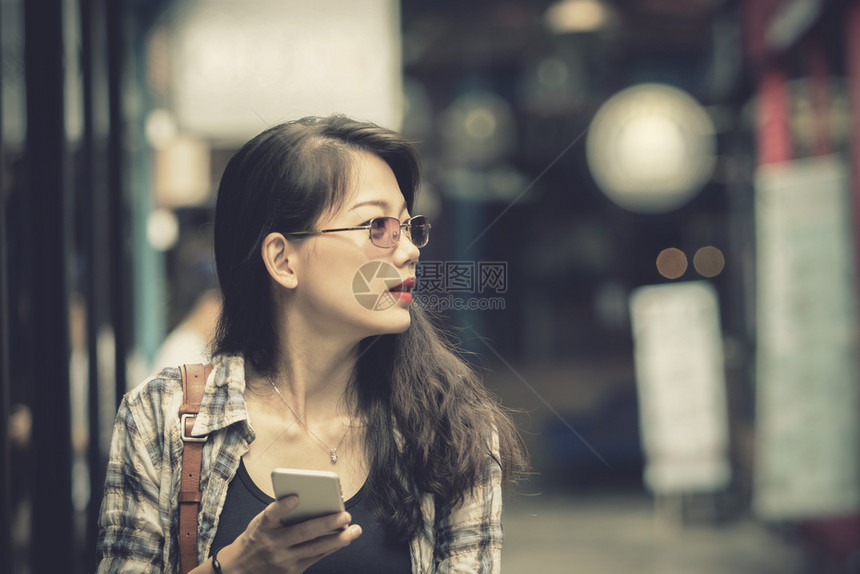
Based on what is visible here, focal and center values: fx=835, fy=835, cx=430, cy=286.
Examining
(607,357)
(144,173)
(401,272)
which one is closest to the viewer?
(401,272)

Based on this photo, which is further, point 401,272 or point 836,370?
point 836,370

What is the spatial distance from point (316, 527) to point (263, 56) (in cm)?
A: 105

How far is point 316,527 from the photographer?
A: 1.04 meters

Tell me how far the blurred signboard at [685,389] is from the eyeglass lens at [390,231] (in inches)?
172

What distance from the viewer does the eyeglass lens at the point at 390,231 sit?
109 cm

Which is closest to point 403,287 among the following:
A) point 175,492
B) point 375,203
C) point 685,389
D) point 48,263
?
point 375,203

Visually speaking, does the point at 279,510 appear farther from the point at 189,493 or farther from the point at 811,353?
the point at 811,353

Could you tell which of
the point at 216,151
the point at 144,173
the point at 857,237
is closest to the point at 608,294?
the point at 857,237

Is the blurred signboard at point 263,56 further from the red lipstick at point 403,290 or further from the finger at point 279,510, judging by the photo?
the finger at point 279,510

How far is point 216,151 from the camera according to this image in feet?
6.72

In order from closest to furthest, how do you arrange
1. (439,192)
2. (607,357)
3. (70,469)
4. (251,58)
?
(70,469)
(251,58)
(439,192)
(607,357)

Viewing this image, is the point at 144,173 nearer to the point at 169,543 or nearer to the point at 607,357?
the point at 169,543

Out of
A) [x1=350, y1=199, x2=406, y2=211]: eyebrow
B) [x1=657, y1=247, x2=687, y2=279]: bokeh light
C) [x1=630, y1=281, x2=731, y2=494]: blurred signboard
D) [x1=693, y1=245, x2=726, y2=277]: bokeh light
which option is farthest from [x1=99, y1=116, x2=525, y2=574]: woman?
[x1=693, y1=245, x2=726, y2=277]: bokeh light

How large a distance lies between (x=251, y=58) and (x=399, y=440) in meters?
0.89
